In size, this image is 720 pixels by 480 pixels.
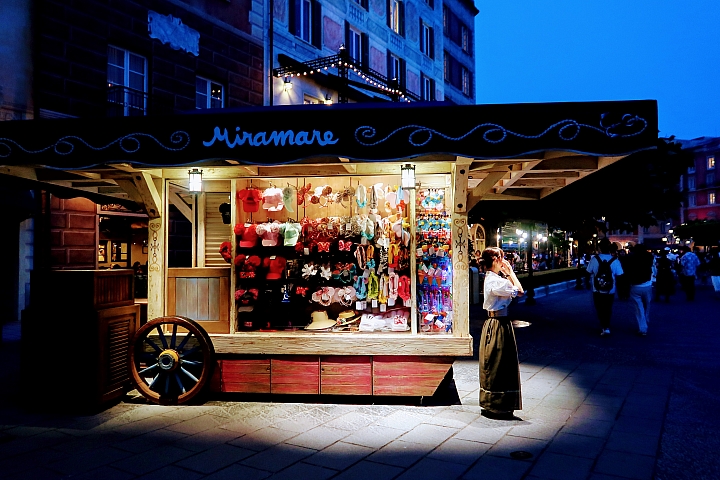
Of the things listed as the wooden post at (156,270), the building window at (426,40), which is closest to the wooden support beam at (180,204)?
the wooden post at (156,270)

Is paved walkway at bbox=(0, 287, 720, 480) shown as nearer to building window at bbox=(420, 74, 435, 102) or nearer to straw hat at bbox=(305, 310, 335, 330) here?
straw hat at bbox=(305, 310, 335, 330)

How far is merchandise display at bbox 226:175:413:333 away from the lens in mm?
6719

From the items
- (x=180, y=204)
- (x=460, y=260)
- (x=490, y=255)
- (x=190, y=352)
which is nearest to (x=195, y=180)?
(x=180, y=204)

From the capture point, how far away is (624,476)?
4066 millimetres

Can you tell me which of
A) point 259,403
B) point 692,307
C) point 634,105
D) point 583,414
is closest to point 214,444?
point 259,403

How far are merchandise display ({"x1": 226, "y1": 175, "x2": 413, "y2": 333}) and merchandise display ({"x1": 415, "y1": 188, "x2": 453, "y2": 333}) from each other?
0.59 ft

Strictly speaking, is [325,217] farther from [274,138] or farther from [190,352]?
[190,352]

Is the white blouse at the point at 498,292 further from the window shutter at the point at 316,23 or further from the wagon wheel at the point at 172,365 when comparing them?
the window shutter at the point at 316,23

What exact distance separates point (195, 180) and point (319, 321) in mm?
2308

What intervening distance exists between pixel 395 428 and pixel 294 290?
94.5 inches

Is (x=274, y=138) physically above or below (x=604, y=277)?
above

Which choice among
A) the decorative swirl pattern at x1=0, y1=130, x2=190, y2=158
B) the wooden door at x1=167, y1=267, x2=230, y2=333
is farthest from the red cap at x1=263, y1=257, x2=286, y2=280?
the decorative swirl pattern at x1=0, y1=130, x2=190, y2=158

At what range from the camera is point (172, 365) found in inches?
236

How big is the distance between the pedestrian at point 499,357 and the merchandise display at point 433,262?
954mm
